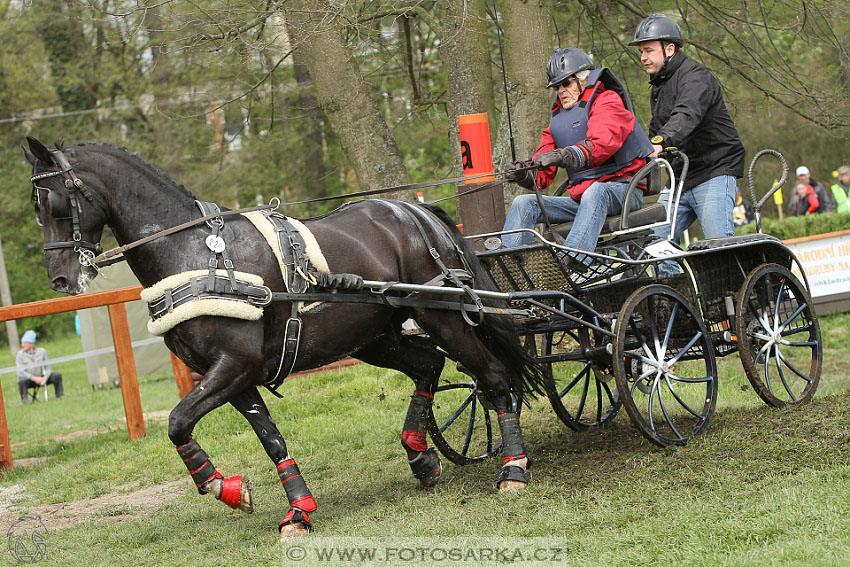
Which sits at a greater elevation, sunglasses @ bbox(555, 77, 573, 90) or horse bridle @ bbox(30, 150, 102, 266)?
sunglasses @ bbox(555, 77, 573, 90)

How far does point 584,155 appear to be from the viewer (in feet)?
18.1

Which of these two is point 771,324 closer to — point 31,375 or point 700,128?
point 700,128

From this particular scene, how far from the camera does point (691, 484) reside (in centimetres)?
466

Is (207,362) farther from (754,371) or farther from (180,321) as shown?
(754,371)

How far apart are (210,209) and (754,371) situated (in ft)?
11.3

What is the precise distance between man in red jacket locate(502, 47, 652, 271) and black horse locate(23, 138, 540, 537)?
548mm

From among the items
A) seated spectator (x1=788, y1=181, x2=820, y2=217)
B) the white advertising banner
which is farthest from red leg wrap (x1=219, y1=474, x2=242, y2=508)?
seated spectator (x1=788, y1=181, x2=820, y2=217)

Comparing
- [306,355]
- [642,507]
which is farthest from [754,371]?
[306,355]

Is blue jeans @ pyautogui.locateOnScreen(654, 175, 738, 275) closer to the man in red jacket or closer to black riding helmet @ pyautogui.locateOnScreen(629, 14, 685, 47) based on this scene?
the man in red jacket

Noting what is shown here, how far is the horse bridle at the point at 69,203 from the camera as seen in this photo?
4.61 m

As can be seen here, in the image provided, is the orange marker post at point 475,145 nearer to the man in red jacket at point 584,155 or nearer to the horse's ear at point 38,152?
the man in red jacket at point 584,155

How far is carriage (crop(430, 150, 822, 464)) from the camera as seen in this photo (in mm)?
5500

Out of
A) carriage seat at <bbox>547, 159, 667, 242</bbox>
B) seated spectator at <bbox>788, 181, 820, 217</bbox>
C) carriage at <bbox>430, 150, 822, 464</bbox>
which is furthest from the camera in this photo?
seated spectator at <bbox>788, 181, 820, 217</bbox>

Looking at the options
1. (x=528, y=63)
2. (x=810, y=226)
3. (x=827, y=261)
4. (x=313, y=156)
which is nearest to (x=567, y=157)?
(x=528, y=63)
